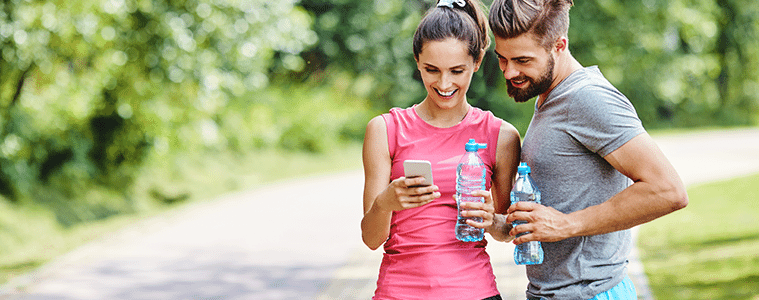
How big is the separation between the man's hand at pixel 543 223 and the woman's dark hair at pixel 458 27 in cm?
59

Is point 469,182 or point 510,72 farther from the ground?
point 510,72

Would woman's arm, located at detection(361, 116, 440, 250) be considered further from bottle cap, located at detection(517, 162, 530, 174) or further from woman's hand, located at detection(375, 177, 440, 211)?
bottle cap, located at detection(517, 162, 530, 174)

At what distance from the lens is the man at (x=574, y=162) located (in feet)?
7.90

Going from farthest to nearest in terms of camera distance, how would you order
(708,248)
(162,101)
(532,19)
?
(162,101) → (708,248) → (532,19)

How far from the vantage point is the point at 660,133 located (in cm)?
2702

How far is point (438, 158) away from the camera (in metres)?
2.73

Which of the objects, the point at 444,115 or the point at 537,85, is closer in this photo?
the point at 537,85

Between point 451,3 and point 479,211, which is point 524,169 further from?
point 451,3

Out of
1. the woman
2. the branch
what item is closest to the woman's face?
the woman

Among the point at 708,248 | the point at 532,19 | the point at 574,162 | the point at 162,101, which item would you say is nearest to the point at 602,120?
the point at 574,162

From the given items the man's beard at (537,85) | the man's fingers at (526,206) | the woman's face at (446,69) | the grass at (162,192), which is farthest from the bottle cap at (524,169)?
the grass at (162,192)

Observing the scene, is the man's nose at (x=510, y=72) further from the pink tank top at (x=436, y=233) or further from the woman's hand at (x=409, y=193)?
the woman's hand at (x=409, y=193)

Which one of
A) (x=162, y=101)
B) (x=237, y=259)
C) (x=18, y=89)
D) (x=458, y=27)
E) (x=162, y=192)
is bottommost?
(x=458, y=27)

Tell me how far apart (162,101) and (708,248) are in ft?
25.5
